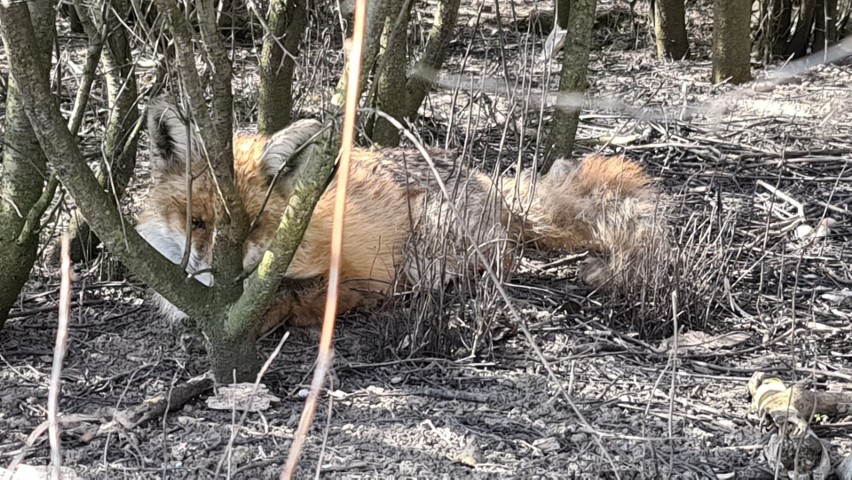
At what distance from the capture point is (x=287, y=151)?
4.45 m

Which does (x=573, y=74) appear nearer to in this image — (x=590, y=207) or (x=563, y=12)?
(x=590, y=207)

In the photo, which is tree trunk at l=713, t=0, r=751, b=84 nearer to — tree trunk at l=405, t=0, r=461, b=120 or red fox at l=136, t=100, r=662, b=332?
tree trunk at l=405, t=0, r=461, b=120

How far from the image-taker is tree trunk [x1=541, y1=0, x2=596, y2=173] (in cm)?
579

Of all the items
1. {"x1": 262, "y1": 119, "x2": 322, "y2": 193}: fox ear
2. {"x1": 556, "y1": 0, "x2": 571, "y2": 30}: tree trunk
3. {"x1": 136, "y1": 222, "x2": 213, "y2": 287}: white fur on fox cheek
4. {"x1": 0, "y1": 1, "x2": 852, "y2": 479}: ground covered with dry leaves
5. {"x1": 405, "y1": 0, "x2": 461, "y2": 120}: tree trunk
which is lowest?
{"x1": 0, "y1": 1, "x2": 852, "y2": 479}: ground covered with dry leaves

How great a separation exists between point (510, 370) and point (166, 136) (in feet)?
6.38

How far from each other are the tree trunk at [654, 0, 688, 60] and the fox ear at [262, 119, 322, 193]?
707cm

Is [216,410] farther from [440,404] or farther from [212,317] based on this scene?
[440,404]

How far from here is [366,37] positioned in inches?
122

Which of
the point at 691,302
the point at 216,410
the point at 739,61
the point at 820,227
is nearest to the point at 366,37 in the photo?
the point at 216,410

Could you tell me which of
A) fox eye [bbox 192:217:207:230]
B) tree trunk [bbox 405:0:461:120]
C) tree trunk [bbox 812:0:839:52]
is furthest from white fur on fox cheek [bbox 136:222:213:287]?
tree trunk [bbox 812:0:839:52]

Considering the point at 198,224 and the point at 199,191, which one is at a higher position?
the point at 199,191

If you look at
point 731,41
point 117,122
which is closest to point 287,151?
point 117,122

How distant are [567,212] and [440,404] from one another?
2.08 meters

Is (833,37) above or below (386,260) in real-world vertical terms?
above
